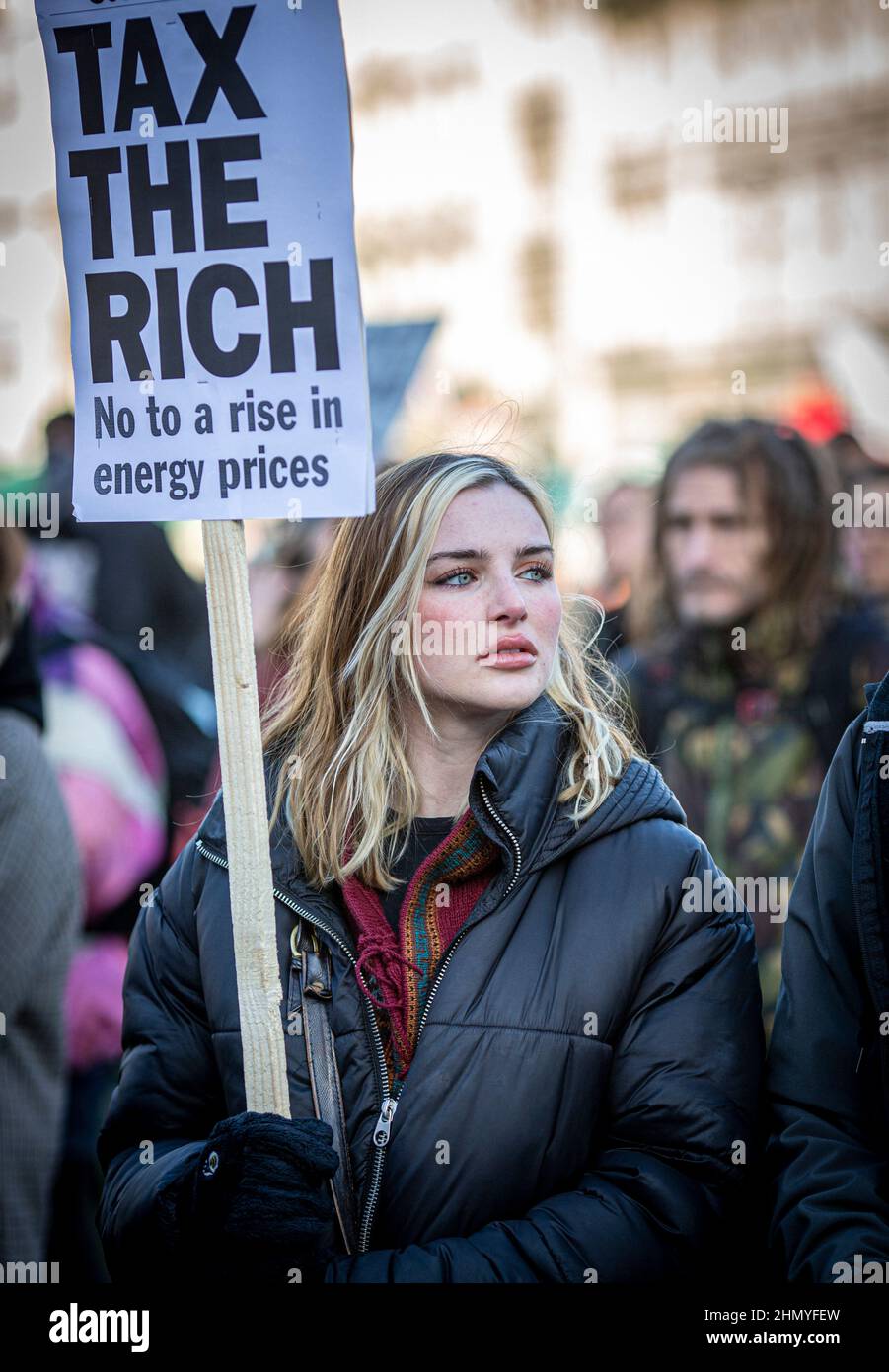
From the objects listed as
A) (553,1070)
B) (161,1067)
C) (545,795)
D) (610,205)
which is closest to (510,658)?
(545,795)

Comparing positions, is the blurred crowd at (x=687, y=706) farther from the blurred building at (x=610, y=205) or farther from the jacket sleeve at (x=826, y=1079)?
the blurred building at (x=610, y=205)

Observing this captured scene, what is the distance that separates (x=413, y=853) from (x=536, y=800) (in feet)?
0.74

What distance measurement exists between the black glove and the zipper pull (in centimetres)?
10

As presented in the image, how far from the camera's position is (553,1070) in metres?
1.98

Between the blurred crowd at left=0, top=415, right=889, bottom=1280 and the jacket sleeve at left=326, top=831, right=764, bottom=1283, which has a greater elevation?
the blurred crowd at left=0, top=415, right=889, bottom=1280

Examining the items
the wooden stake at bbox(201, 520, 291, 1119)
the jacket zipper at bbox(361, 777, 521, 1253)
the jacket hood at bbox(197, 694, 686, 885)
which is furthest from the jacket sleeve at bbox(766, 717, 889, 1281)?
the wooden stake at bbox(201, 520, 291, 1119)

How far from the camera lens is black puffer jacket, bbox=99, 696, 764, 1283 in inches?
76.2

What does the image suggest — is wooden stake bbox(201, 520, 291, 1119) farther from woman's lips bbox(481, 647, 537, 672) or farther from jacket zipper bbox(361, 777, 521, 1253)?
woman's lips bbox(481, 647, 537, 672)

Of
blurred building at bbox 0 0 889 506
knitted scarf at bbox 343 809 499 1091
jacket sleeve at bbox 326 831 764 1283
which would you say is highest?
blurred building at bbox 0 0 889 506

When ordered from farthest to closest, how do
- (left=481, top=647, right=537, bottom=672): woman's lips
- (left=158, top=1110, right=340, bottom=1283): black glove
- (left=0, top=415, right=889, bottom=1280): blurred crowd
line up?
(left=0, top=415, right=889, bottom=1280): blurred crowd
(left=481, top=647, right=537, bottom=672): woman's lips
(left=158, top=1110, right=340, bottom=1283): black glove

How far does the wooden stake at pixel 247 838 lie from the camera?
6.39 ft

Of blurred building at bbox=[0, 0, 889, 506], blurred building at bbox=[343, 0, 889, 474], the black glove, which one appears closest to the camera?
the black glove

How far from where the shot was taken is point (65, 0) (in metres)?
2.06

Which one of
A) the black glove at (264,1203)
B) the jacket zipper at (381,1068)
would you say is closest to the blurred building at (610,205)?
the jacket zipper at (381,1068)
